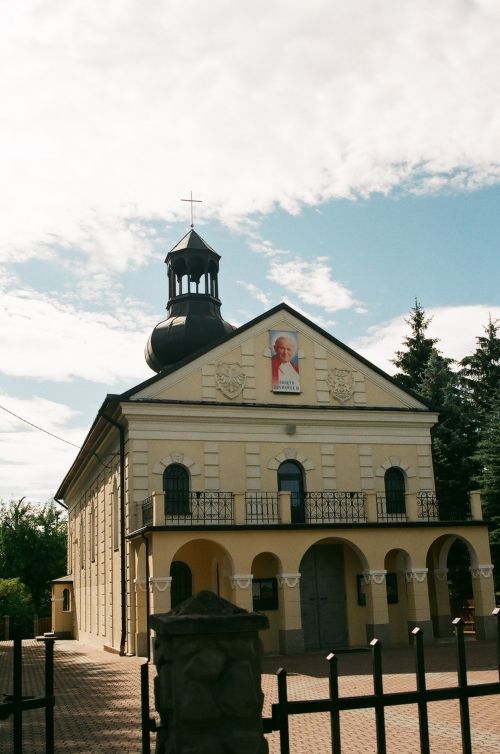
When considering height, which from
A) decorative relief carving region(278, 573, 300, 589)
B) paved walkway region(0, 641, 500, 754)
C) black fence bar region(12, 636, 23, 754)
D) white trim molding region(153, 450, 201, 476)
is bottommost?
paved walkway region(0, 641, 500, 754)

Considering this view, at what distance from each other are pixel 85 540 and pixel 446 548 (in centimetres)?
1771

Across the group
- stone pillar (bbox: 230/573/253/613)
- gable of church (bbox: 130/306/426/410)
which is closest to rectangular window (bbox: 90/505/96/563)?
gable of church (bbox: 130/306/426/410)

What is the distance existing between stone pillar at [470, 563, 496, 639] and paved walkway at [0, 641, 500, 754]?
81cm

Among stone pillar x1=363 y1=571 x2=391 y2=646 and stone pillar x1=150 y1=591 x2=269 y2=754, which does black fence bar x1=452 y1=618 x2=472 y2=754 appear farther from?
stone pillar x1=363 y1=571 x2=391 y2=646

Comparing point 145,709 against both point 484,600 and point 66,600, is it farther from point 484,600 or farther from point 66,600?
point 66,600

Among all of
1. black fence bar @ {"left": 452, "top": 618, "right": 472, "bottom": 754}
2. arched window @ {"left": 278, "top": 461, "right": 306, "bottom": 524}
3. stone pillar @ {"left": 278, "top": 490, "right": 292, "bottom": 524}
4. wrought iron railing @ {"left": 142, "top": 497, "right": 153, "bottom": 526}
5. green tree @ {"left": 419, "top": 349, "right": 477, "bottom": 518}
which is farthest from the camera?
green tree @ {"left": 419, "top": 349, "right": 477, "bottom": 518}

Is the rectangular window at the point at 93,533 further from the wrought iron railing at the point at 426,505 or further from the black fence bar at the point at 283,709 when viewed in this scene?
the black fence bar at the point at 283,709

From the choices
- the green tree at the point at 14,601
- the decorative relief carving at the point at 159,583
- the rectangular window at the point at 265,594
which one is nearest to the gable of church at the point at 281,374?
the rectangular window at the point at 265,594

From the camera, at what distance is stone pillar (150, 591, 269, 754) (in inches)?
186

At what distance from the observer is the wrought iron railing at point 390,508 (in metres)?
26.7

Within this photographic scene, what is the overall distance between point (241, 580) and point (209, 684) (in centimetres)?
1783

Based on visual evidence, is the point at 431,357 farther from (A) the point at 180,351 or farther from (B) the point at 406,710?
(B) the point at 406,710

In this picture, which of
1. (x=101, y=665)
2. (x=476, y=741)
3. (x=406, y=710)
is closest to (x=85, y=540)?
(x=101, y=665)

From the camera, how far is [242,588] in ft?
72.8
